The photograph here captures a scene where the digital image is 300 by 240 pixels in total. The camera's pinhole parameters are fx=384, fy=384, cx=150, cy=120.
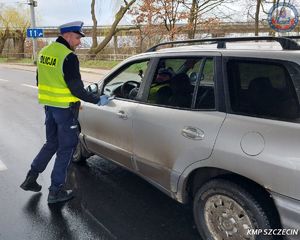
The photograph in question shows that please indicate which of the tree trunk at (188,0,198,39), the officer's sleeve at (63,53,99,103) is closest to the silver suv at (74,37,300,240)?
the officer's sleeve at (63,53,99,103)

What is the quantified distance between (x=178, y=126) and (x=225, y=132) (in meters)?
0.49

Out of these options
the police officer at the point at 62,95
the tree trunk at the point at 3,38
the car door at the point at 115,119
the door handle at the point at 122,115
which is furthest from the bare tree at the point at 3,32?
the door handle at the point at 122,115

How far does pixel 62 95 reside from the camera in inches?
153

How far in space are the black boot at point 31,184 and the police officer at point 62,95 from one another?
330 mm

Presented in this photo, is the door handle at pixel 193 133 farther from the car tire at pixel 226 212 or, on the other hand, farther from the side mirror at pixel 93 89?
the side mirror at pixel 93 89

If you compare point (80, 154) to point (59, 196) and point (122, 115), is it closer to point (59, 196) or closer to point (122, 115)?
point (59, 196)

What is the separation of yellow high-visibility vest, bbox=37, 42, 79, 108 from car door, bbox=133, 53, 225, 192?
796mm

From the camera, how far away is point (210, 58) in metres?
3.12

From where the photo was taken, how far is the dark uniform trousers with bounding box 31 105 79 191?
397 centimetres

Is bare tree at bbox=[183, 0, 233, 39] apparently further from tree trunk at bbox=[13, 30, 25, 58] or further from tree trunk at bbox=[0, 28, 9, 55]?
tree trunk at bbox=[0, 28, 9, 55]

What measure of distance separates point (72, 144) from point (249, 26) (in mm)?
18668

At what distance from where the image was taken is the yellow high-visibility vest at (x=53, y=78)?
12.4 feet

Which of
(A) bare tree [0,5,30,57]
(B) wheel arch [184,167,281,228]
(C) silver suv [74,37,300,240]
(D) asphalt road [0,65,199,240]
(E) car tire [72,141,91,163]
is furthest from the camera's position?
(A) bare tree [0,5,30,57]

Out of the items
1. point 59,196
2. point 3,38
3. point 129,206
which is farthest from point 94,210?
point 3,38
